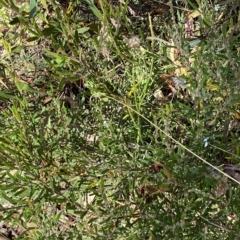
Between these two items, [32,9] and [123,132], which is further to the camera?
[123,132]

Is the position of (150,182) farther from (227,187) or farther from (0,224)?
(0,224)

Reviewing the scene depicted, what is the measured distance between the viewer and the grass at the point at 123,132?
4.88 feet

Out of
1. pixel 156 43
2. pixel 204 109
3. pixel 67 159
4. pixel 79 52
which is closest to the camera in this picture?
pixel 79 52

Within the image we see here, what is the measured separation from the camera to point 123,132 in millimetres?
1799

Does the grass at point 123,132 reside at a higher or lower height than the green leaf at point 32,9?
lower

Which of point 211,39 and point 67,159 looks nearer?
point 211,39

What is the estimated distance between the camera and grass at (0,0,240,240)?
4.88 ft

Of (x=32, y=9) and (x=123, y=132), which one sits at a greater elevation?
(x=32, y=9)

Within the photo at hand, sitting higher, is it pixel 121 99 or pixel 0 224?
pixel 121 99

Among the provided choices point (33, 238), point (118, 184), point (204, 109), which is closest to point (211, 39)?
point (204, 109)

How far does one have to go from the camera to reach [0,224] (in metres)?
2.27

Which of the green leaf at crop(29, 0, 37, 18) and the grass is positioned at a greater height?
the green leaf at crop(29, 0, 37, 18)

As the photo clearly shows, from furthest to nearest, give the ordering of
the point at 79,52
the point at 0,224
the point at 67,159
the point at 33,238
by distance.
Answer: the point at 0,224
the point at 67,159
the point at 33,238
the point at 79,52

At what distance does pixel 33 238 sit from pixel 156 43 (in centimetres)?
98
